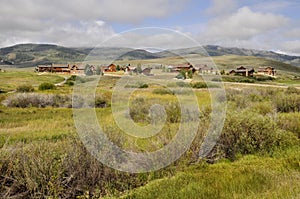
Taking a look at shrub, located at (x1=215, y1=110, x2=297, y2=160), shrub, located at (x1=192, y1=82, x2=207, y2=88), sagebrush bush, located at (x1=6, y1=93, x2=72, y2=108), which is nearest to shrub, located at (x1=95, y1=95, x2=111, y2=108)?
sagebrush bush, located at (x1=6, y1=93, x2=72, y2=108)

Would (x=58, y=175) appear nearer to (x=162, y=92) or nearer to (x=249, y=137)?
(x=249, y=137)

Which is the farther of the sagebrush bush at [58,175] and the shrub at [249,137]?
the shrub at [249,137]

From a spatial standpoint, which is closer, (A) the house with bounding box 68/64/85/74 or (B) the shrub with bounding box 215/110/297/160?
(B) the shrub with bounding box 215/110/297/160

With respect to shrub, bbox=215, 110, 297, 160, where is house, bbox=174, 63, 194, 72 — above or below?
above

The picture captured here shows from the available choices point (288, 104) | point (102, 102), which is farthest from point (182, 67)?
point (288, 104)

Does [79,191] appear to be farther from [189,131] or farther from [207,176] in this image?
[189,131]

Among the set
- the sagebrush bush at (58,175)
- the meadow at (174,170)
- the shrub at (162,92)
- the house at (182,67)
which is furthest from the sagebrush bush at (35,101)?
the sagebrush bush at (58,175)

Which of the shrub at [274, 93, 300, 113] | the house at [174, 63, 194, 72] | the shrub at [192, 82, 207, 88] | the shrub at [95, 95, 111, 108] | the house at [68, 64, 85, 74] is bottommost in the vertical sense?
the shrub at [95, 95, 111, 108]

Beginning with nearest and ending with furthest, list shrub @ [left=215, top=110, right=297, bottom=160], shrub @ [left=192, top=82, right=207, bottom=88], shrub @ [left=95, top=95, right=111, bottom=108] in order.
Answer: shrub @ [left=215, top=110, right=297, bottom=160], shrub @ [left=95, top=95, right=111, bottom=108], shrub @ [left=192, top=82, right=207, bottom=88]

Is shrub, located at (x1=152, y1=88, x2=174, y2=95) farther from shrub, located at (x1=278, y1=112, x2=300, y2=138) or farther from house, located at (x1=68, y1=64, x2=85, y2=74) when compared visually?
house, located at (x1=68, y1=64, x2=85, y2=74)

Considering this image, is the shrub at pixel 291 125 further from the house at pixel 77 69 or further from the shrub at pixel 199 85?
the house at pixel 77 69

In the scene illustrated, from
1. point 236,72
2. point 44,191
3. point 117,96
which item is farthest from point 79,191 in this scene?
point 236,72

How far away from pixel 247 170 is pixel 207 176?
108 cm

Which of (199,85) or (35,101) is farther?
(199,85)
